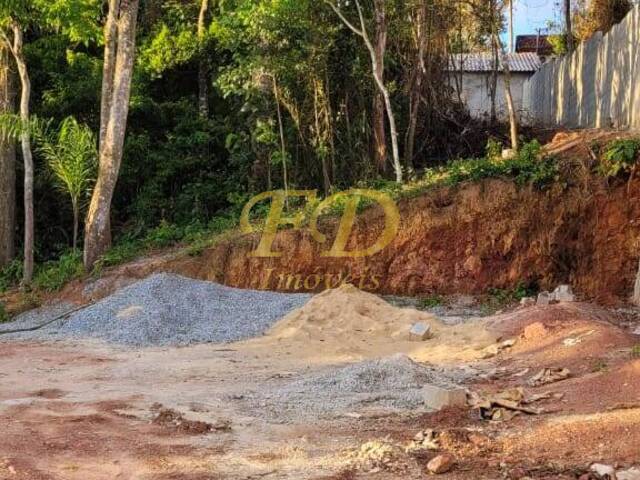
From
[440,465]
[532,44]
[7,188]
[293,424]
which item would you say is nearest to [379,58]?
[7,188]

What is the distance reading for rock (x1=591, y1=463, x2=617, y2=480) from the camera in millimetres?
4371

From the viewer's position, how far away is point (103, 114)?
1641 centimetres

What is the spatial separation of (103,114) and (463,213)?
25.4ft

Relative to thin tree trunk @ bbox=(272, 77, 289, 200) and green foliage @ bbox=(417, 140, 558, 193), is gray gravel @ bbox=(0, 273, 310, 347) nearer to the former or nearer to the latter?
thin tree trunk @ bbox=(272, 77, 289, 200)

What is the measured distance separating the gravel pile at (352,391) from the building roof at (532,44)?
1003 inches

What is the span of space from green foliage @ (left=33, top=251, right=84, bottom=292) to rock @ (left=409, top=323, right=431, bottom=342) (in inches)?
301

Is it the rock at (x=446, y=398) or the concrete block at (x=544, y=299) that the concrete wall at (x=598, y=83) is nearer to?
the concrete block at (x=544, y=299)

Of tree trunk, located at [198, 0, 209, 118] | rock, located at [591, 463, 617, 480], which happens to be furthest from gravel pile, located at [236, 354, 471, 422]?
tree trunk, located at [198, 0, 209, 118]

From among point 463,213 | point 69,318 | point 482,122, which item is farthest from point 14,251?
point 482,122

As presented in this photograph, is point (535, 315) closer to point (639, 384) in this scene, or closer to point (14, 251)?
point (639, 384)

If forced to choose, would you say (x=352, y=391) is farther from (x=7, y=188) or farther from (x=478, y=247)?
(x=7, y=188)

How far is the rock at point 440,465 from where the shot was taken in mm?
4758

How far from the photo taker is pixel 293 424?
6273 millimetres

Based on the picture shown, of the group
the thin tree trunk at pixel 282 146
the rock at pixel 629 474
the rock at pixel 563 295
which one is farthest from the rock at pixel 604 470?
the thin tree trunk at pixel 282 146
